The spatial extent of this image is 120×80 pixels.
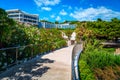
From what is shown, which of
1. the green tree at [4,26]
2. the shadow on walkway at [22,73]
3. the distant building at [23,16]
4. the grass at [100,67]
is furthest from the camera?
the distant building at [23,16]

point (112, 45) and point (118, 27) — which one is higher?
point (118, 27)

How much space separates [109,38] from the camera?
70.9m

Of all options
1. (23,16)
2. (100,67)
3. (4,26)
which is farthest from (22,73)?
(23,16)

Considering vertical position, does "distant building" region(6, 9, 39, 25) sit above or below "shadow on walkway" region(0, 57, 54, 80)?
above

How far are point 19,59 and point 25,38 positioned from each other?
2591 mm

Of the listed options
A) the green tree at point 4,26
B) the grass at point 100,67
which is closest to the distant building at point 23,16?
the grass at point 100,67

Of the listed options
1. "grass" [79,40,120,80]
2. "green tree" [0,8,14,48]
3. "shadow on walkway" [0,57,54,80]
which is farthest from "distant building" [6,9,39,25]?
"shadow on walkway" [0,57,54,80]

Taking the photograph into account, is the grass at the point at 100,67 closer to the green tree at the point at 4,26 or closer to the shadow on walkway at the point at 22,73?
the shadow on walkway at the point at 22,73

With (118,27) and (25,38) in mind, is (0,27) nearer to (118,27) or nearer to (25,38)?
(25,38)

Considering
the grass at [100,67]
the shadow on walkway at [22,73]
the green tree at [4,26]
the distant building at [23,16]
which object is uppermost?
the distant building at [23,16]

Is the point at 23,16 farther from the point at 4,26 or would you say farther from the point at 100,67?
the point at 4,26

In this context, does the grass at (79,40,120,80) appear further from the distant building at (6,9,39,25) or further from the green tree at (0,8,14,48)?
the distant building at (6,9,39,25)

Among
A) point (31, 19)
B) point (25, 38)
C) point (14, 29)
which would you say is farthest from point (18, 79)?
point (31, 19)

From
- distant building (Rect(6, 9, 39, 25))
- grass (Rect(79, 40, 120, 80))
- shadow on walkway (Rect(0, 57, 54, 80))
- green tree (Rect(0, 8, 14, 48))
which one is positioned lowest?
grass (Rect(79, 40, 120, 80))
